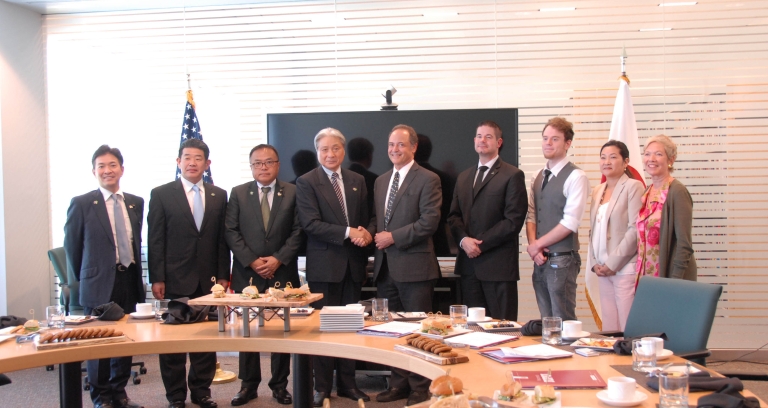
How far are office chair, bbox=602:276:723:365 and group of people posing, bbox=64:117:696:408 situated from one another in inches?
46.8

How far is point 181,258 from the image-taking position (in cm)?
453

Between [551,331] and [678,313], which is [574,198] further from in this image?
[551,331]

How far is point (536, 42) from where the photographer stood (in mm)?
6105

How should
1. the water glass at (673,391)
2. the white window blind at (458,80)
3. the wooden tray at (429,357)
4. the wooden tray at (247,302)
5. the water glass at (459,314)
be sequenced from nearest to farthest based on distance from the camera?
1. the water glass at (673,391)
2. the wooden tray at (429,357)
3. the wooden tray at (247,302)
4. the water glass at (459,314)
5. the white window blind at (458,80)

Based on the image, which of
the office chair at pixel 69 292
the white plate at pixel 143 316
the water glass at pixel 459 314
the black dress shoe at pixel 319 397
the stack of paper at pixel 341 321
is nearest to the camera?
the stack of paper at pixel 341 321

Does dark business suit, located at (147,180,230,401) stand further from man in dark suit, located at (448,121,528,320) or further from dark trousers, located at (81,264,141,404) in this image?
man in dark suit, located at (448,121,528,320)

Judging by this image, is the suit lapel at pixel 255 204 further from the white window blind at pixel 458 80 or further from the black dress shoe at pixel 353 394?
the white window blind at pixel 458 80

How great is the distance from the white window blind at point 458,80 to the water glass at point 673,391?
367 centimetres

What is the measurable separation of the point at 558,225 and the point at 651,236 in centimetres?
66

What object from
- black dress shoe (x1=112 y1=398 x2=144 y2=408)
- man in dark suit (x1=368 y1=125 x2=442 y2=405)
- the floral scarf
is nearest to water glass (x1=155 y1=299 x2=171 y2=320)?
black dress shoe (x1=112 y1=398 x2=144 y2=408)

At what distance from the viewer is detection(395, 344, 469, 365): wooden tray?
2.52 m

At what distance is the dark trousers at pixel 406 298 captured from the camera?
4425 millimetres

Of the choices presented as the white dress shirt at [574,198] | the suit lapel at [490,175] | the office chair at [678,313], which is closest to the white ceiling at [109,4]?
the suit lapel at [490,175]

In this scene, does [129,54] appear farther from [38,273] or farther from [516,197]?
[516,197]
